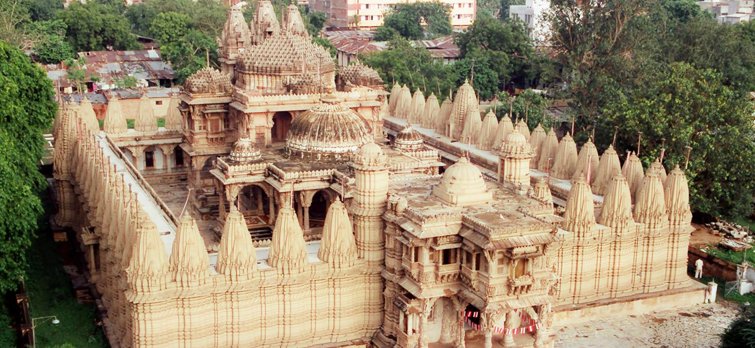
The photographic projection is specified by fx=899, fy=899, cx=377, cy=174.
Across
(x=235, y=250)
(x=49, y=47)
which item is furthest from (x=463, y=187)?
(x=49, y=47)

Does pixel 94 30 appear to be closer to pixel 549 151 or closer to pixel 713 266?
pixel 549 151

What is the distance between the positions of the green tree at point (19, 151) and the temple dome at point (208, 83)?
550cm

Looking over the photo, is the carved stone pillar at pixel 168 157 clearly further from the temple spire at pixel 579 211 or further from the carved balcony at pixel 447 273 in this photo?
the carved balcony at pixel 447 273

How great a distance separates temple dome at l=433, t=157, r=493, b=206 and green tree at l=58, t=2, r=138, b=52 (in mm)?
58130

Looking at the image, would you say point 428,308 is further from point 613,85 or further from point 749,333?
point 613,85

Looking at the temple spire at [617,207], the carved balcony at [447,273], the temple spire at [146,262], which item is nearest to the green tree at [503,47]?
the temple spire at [617,207]

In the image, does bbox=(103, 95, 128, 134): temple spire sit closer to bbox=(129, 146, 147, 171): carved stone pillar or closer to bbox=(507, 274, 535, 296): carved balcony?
bbox=(129, 146, 147, 171): carved stone pillar

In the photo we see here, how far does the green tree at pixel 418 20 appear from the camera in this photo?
91562mm

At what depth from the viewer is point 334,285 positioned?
22922mm

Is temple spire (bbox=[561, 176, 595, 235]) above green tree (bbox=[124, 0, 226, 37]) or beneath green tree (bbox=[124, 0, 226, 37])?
beneath

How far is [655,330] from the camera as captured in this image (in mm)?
26094

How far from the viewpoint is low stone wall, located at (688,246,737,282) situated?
30531mm

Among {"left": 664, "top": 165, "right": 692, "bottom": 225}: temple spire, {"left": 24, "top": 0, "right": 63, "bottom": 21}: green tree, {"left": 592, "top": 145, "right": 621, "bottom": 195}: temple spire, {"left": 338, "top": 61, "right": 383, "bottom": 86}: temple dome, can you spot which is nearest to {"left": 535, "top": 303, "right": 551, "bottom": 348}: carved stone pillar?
{"left": 664, "top": 165, "right": 692, "bottom": 225}: temple spire

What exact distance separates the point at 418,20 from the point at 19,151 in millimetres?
68432
